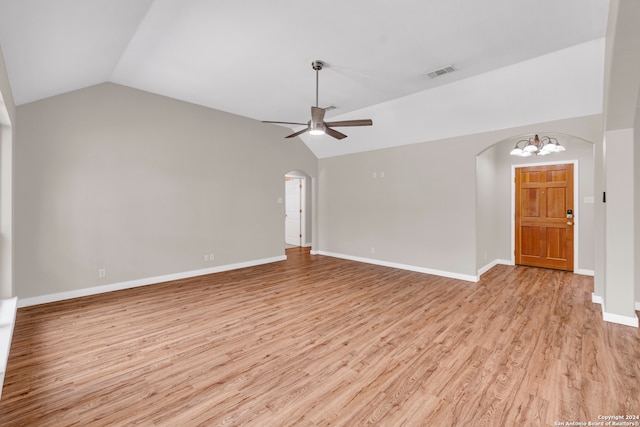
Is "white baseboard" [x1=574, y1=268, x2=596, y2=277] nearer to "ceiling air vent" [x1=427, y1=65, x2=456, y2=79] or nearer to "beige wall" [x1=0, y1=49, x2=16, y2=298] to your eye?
"ceiling air vent" [x1=427, y1=65, x2=456, y2=79]

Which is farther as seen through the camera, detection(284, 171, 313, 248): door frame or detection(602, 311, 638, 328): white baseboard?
detection(284, 171, 313, 248): door frame

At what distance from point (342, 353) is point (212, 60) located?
360 cm

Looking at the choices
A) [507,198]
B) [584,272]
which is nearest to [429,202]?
[507,198]

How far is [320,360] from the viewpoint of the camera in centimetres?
252

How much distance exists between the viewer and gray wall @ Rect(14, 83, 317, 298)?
3.82 meters

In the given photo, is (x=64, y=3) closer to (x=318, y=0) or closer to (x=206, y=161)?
(x=318, y=0)

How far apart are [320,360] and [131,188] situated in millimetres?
4019

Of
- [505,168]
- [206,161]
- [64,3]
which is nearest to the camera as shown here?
[64,3]

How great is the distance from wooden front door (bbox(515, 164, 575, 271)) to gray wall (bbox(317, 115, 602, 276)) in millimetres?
243

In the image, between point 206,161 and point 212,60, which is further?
point 206,161

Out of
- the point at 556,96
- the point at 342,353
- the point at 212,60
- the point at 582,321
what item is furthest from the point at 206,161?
the point at 582,321

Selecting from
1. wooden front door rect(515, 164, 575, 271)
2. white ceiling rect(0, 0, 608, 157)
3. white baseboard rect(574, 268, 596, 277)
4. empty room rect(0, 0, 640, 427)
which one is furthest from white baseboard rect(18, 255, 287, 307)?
white baseboard rect(574, 268, 596, 277)

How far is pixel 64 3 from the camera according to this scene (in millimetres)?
2025

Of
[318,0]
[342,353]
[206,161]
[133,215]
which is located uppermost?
[318,0]
